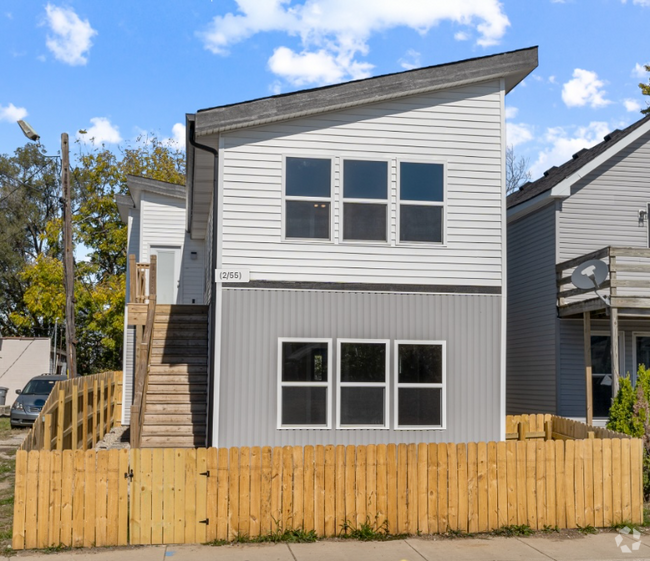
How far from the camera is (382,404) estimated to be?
527 inches

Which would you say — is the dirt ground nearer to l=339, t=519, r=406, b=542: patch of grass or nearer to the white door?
l=339, t=519, r=406, b=542: patch of grass

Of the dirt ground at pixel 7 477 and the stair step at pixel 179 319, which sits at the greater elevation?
the stair step at pixel 179 319

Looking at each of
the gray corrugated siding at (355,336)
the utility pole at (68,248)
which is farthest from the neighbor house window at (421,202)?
the utility pole at (68,248)

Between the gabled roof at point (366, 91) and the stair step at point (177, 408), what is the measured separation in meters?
5.49

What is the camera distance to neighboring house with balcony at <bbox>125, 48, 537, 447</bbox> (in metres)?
13.2

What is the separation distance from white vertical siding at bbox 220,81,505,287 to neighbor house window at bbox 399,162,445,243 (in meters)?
0.14

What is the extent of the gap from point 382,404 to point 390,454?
3.00 metres

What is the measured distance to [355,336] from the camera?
13.4 metres

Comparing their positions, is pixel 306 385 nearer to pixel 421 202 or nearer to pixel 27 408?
pixel 421 202

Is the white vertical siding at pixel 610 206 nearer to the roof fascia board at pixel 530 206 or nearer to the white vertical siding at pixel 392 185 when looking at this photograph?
the roof fascia board at pixel 530 206

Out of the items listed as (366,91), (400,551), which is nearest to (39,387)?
(366,91)

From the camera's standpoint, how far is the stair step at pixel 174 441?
14719 millimetres

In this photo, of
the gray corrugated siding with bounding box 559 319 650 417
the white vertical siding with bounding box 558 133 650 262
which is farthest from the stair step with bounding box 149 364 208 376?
the white vertical siding with bounding box 558 133 650 262

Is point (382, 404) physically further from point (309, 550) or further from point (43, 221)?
point (43, 221)
